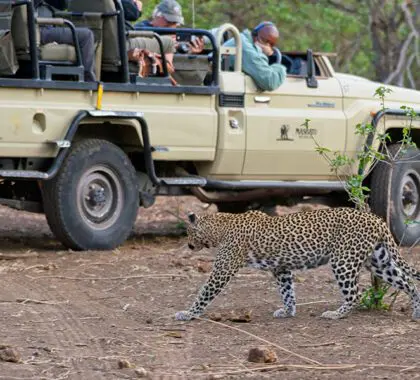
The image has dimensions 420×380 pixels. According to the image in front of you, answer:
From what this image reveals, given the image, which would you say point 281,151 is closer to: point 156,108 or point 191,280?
point 156,108

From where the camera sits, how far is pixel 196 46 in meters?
11.6

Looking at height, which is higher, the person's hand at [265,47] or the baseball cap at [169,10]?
the baseball cap at [169,10]

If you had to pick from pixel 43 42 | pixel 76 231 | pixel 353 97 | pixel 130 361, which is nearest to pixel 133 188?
pixel 76 231

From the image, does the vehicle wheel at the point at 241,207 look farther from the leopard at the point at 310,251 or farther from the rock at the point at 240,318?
the rock at the point at 240,318

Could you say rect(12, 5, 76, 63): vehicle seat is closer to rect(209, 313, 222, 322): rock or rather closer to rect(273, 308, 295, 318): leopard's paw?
rect(209, 313, 222, 322): rock

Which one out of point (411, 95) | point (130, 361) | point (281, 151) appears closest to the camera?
point (130, 361)

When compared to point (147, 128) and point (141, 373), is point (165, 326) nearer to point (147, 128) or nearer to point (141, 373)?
point (141, 373)

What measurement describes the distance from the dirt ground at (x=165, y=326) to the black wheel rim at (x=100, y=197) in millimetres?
317

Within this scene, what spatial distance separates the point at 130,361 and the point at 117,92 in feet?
14.0

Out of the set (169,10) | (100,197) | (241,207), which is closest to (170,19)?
(169,10)

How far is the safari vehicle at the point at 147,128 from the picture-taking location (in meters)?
9.85

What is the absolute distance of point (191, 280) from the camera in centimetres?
946

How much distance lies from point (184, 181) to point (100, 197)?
76cm

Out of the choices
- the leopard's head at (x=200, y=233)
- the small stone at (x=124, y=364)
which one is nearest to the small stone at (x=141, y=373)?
the small stone at (x=124, y=364)
